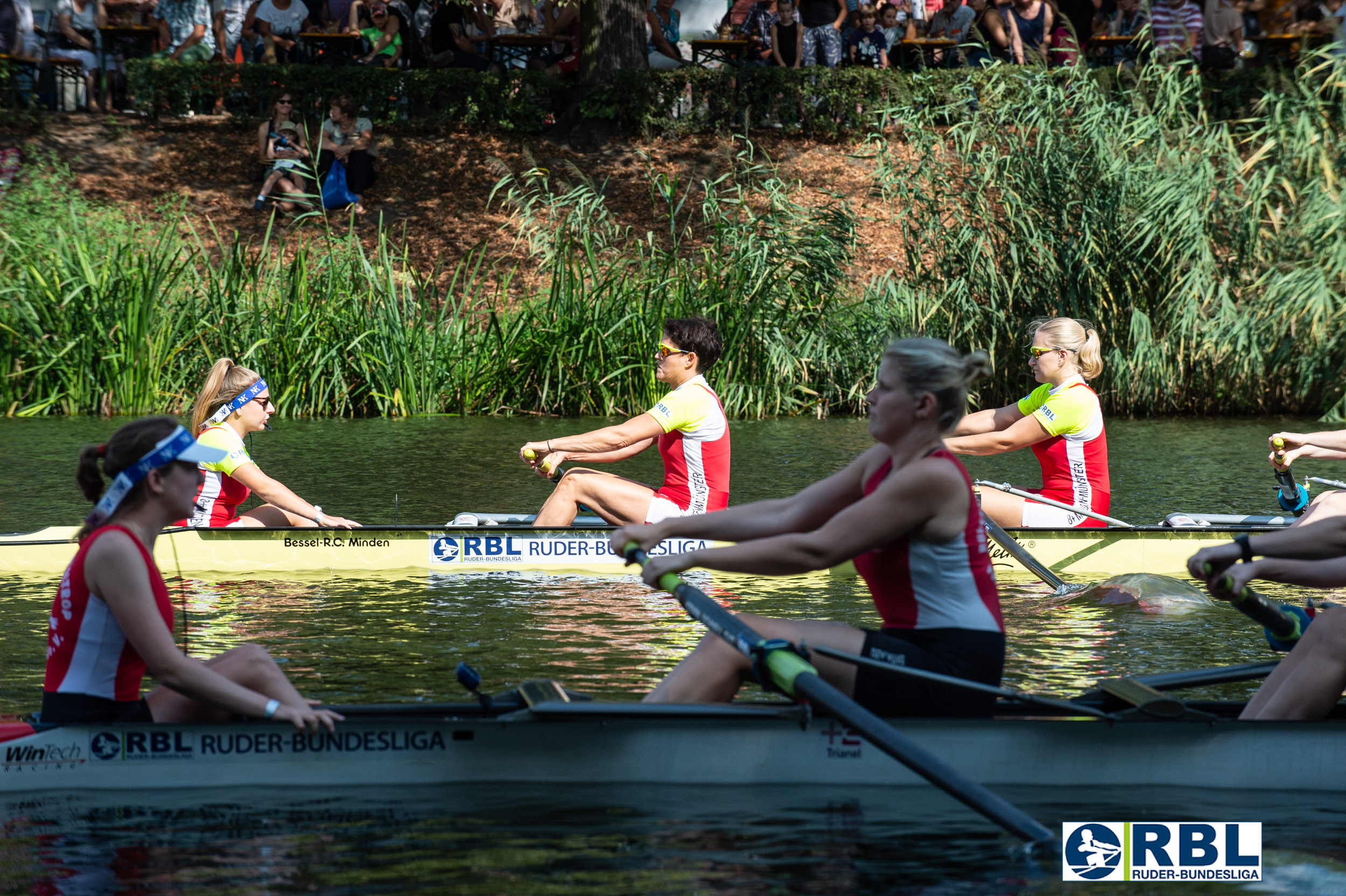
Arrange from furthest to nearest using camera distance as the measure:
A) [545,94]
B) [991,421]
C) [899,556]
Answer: [545,94]
[991,421]
[899,556]

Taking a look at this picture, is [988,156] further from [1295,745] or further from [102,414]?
[1295,745]

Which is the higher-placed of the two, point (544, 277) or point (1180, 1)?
point (1180, 1)

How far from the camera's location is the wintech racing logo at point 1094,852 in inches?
167

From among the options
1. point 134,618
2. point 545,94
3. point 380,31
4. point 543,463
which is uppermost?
point 380,31

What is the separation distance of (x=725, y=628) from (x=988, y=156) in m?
12.8

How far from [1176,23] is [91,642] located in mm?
18543

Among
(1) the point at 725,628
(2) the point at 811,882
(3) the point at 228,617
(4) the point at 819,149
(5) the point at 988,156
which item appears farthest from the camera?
(4) the point at 819,149

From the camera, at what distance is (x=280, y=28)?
22734 mm

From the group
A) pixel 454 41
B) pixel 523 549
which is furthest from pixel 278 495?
pixel 454 41

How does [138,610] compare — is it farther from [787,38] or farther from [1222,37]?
[787,38]

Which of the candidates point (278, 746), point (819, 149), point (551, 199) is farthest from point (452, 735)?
point (819, 149)

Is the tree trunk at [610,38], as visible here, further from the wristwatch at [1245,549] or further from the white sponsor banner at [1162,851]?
the white sponsor banner at [1162,851]

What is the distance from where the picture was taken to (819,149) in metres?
23.5

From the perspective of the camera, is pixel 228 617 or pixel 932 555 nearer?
pixel 932 555
